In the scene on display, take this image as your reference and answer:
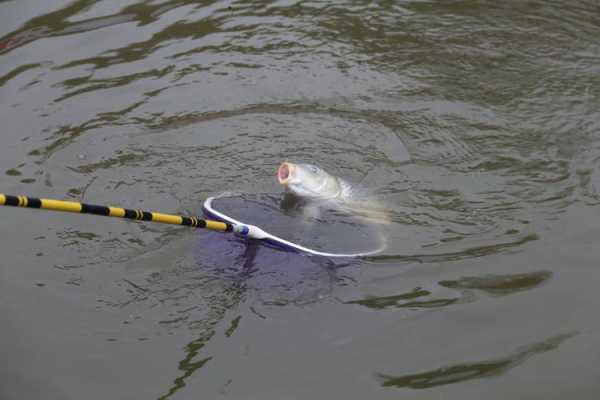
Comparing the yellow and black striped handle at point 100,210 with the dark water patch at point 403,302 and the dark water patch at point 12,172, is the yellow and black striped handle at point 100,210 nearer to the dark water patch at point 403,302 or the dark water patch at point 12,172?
the dark water patch at point 403,302

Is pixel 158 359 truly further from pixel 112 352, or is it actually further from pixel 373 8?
pixel 373 8

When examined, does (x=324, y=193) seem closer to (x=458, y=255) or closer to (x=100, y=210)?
(x=458, y=255)

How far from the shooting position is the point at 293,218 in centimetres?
450

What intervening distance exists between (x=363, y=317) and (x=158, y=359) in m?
1.10

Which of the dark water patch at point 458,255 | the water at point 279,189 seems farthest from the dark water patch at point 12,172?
the dark water patch at point 458,255

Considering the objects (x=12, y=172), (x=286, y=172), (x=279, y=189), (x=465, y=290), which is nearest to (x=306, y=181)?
(x=286, y=172)

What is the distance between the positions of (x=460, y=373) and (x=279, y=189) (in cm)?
192

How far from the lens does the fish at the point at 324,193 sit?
175 inches

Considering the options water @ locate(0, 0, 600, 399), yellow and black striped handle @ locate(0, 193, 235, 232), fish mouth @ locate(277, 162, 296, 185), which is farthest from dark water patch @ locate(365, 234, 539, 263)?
yellow and black striped handle @ locate(0, 193, 235, 232)

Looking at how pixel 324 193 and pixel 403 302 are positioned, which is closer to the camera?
pixel 403 302

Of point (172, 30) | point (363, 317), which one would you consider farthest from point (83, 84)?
point (363, 317)

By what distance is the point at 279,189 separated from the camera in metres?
4.96

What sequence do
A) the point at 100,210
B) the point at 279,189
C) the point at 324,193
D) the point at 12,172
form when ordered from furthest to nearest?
the point at 12,172 < the point at 279,189 < the point at 324,193 < the point at 100,210

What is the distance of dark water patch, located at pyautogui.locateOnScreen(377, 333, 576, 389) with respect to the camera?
350 cm
